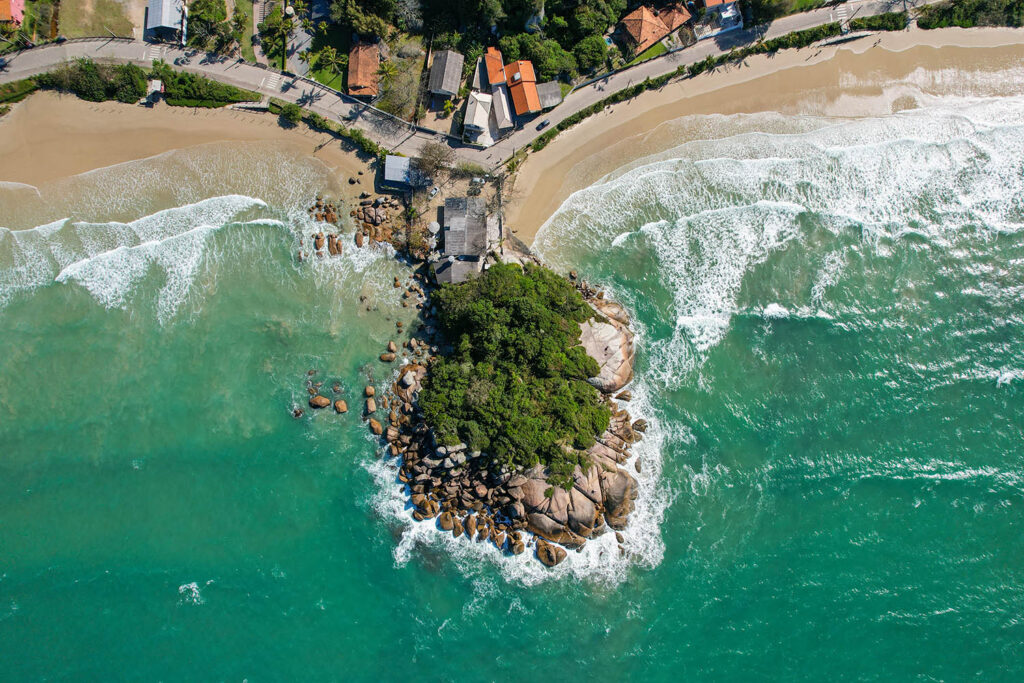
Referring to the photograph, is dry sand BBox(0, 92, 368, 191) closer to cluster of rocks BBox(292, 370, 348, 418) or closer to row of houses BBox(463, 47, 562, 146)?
row of houses BBox(463, 47, 562, 146)

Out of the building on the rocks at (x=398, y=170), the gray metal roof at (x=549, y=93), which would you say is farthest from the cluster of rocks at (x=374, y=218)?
the gray metal roof at (x=549, y=93)

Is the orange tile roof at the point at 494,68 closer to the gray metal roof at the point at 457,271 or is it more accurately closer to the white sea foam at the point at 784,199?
the white sea foam at the point at 784,199

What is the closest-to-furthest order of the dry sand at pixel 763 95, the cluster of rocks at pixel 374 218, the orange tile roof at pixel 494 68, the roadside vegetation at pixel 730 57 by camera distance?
the orange tile roof at pixel 494 68
the roadside vegetation at pixel 730 57
the cluster of rocks at pixel 374 218
the dry sand at pixel 763 95

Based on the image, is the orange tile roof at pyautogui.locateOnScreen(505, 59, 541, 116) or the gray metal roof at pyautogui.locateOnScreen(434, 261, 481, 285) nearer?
the gray metal roof at pyautogui.locateOnScreen(434, 261, 481, 285)

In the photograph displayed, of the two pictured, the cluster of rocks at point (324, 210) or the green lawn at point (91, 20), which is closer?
the green lawn at point (91, 20)

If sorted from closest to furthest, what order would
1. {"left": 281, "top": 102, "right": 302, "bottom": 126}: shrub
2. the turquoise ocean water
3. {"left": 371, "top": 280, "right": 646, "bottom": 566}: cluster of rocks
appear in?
{"left": 371, "top": 280, "right": 646, "bottom": 566}: cluster of rocks, the turquoise ocean water, {"left": 281, "top": 102, "right": 302, "bottom": 126}: shrub

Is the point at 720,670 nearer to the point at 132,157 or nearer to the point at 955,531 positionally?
the point at 955,531

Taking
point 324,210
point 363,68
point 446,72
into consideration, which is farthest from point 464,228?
point 363,68

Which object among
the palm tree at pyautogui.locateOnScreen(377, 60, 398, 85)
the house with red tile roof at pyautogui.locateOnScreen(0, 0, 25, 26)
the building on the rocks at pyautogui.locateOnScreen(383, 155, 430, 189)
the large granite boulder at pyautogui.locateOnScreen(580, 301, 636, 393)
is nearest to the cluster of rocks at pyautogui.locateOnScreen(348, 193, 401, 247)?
the building on the rocks at pyautogui.locateOnScreen(383, 155, 430, 189)
